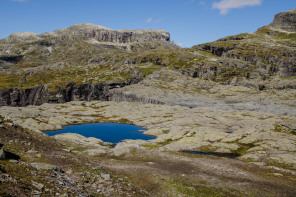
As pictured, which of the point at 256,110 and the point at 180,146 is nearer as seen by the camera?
the point at 180,146

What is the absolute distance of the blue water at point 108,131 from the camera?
124 metres

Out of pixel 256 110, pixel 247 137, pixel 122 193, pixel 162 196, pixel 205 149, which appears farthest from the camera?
pixel 256 110

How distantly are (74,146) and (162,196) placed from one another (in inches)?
1796

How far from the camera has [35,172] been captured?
26.8 m

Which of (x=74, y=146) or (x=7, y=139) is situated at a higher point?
(x=7, y=139)

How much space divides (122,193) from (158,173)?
54.8 ft

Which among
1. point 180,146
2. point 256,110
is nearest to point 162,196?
point 180,146

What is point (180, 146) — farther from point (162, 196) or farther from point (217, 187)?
point (162, 196)

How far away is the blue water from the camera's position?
124 meters

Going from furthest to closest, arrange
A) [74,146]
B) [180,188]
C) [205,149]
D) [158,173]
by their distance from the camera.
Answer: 1. [205,149]
2. [74,146]
3. [158,173]
4. [180,188]

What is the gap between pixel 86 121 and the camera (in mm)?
170000

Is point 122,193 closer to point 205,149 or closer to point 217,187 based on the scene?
point 217,187

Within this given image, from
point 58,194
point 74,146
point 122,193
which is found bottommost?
point 74,146

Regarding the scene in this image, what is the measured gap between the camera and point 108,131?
14162cm
